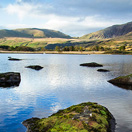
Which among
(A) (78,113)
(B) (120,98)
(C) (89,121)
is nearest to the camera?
(C) (89,121)

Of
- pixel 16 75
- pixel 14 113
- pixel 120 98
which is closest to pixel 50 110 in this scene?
pixel 14 113

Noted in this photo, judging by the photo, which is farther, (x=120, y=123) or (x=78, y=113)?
(x=120, y=123)

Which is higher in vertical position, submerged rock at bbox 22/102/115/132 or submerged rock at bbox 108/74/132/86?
submerged rock at bbox 22/102/115/132

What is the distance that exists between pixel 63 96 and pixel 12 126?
1341 cm

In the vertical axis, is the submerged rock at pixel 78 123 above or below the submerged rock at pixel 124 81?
above

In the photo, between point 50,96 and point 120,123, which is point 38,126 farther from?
point 50,96

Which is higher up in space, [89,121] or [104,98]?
[89,121]

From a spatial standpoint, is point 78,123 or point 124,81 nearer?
point 78,123

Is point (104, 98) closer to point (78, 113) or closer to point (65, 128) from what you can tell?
point (78, 113)

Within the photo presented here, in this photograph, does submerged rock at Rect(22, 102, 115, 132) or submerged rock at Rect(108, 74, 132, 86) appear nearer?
submerged rock at Rect(22, 102, 115, 132)

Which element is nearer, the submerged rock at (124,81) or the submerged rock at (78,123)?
the submerged rock at (78,123)

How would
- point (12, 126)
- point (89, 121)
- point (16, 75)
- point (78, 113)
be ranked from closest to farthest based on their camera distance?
point (89, 121) < point (78, 113) < point (12, 126) < point (16, 75)

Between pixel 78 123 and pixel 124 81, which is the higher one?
pixel 78 123

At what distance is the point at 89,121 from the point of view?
14156mm
